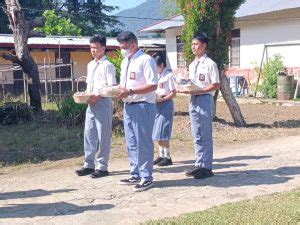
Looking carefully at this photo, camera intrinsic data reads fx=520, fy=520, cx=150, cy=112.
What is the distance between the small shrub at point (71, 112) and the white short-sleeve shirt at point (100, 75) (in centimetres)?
504

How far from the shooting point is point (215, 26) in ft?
39.0

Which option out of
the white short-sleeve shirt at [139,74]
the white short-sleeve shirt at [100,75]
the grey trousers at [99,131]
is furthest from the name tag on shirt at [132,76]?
the grey trousers at [99,131]

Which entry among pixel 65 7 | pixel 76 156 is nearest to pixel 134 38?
pixel 76 156

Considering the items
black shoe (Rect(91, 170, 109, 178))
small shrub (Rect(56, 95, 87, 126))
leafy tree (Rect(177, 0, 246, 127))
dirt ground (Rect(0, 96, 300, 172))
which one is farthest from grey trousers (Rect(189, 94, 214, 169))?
small shrub (Rect(56, 95, 87, 126))

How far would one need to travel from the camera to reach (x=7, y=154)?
9.45 m

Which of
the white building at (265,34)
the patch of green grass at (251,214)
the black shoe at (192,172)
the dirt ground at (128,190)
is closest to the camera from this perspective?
the patch of green grass at (251,214)

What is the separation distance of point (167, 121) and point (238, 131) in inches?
157

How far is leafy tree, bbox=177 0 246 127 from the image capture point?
11.7 meters

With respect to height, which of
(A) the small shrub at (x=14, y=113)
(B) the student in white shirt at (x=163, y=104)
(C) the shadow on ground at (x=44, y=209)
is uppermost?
(B) the student in white shirt at (x=163, y=104)

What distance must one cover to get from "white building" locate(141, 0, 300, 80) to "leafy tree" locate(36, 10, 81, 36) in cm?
1714

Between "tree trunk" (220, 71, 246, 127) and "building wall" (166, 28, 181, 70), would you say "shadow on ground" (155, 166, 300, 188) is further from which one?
"building wall" (166, 28, 181, 70)

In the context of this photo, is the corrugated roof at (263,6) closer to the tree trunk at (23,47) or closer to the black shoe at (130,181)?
the tree trunk at (23,47)

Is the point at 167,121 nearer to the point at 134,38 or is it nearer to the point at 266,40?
the point at 134,38

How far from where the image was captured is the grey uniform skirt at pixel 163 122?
781 centimetres
